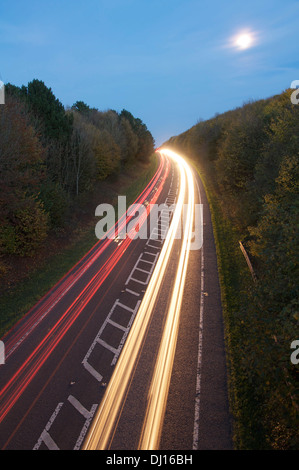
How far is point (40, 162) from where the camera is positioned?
21.0 meters

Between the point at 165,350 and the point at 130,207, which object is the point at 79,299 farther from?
the point at 130,207

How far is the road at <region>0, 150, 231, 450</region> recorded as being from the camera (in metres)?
7.85

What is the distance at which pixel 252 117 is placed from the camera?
2830cm

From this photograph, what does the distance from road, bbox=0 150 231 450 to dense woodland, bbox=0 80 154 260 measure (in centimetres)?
466

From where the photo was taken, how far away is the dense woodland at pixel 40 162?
15.9 metres

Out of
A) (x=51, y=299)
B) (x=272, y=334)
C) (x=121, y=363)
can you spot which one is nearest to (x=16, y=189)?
(x=51, y=299)

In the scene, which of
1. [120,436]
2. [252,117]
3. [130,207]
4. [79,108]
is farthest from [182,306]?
[79,108]

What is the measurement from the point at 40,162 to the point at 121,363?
17.1 meters

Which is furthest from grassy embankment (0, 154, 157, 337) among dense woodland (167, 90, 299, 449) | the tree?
dense woodland (167, 90, 299, 449)

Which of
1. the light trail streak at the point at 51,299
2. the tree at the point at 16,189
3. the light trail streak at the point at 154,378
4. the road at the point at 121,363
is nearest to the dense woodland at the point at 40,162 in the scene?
the tree at the point at 16,189

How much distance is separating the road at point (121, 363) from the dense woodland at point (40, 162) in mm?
4663

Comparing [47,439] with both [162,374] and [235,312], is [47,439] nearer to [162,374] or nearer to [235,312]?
[162,374]

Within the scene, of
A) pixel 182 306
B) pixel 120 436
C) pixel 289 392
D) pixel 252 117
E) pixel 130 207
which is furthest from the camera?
pixel 130 207

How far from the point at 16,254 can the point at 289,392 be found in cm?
1710
